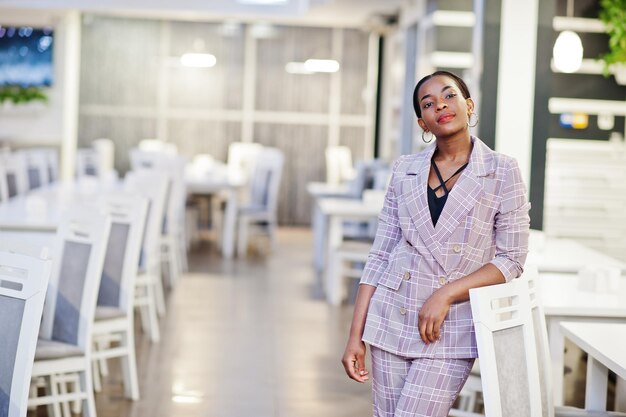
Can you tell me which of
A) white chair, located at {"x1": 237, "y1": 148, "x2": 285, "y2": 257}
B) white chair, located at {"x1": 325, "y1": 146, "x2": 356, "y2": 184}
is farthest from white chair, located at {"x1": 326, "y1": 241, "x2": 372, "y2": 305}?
white chair, located at {"x1": 325, "y1": 146, "x2": 356, "y2": 184}

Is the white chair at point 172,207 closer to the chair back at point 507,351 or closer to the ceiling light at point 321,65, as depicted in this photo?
the ceiling light at point 321,65

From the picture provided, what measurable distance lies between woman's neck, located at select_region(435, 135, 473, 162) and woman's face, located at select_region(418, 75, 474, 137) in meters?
0.03

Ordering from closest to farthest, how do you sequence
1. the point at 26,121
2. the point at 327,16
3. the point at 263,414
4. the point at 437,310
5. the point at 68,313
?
the point at 437,310, the point at 68,313, the point at 263,414, the point at 327,16, the point at 26,121

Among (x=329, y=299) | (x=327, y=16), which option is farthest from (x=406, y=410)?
(x=327, y=16)

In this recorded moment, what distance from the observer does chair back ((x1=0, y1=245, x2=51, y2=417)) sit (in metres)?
2.79

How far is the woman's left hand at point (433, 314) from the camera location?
7.96 ft

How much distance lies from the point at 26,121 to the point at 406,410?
11712 mm

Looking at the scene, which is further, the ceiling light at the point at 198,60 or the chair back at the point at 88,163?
the ceiling light at the point at 198,60

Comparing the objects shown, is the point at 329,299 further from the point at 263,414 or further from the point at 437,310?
the point at 437,310

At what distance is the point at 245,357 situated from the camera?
584 cm

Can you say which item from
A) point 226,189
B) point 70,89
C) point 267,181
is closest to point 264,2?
point 267,181

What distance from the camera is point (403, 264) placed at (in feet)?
8.30

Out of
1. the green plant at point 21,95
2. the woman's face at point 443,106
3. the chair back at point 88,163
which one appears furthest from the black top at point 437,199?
the green plant at point 21,95

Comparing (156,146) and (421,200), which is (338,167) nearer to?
(156,146)
